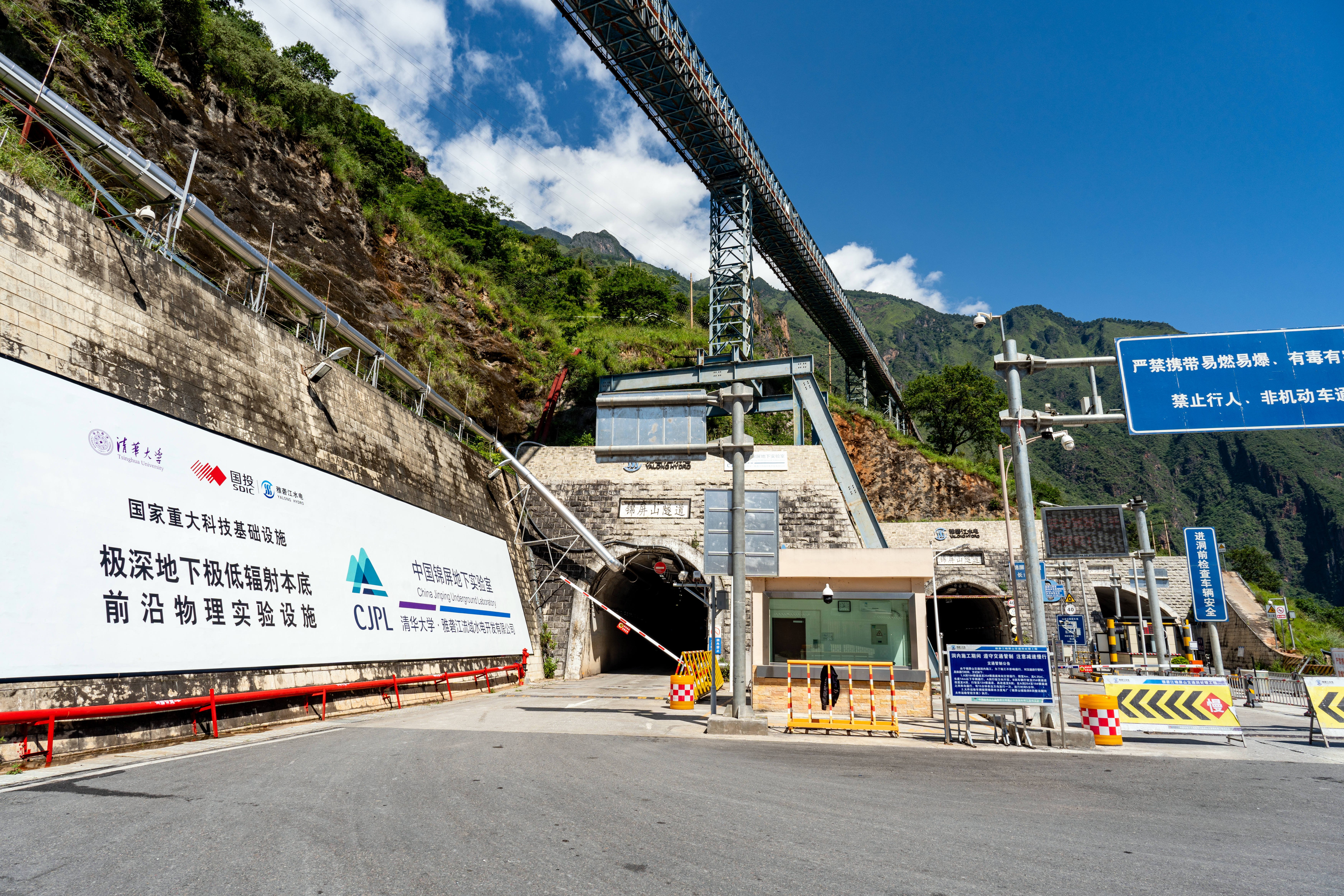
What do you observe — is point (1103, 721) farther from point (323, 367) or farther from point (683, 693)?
point (323, 367)

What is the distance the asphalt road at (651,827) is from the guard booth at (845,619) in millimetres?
6552

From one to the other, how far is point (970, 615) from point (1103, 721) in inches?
1203

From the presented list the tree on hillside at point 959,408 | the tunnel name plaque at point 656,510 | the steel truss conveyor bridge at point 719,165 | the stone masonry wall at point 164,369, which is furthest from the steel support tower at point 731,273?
the tree on hillside at point 959,408

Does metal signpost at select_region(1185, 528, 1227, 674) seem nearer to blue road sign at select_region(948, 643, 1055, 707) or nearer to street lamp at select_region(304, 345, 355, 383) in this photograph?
blue road sign at select_region(948, 643, 1055, 707)

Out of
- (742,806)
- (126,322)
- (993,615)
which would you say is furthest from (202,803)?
(993,615)

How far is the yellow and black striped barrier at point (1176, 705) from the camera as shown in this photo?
12.1 metres

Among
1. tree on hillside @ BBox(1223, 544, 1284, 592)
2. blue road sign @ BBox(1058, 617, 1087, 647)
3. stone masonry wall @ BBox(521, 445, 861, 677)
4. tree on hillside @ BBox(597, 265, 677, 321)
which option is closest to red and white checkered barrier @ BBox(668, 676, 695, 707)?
stone masonry wall @ BBox(521, 445, 861, 677)

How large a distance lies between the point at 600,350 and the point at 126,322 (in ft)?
87.9

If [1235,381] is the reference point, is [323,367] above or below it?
above

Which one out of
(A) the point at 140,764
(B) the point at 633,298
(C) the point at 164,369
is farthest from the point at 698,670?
(B) the point at 633,298

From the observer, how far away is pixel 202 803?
606 centimetres

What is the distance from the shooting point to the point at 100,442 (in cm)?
983

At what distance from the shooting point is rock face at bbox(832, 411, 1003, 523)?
145 ft

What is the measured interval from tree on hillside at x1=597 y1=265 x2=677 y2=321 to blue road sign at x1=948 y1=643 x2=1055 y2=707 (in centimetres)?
3899
